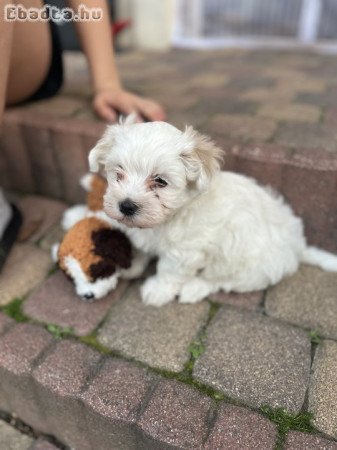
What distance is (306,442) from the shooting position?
1325mm

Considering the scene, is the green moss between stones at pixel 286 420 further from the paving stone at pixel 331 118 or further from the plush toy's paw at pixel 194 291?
the paving stone at pixel 331 118

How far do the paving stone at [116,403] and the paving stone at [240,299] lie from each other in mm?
495

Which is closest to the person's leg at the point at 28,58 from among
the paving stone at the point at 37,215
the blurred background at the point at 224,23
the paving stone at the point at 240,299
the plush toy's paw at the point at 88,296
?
the paving stone at the point at 37,215

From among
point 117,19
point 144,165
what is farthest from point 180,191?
point 117,19

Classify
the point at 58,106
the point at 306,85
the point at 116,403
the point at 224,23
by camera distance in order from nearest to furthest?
the point at 116,403, the point at 58,106, the point at 306,85, the point at 224,23

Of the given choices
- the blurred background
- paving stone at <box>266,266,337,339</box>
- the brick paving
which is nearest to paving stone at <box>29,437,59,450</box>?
the brick paving

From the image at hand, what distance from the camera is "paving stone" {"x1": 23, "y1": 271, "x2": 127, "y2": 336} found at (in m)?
1.75

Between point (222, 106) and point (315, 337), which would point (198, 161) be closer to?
point (315, 337)

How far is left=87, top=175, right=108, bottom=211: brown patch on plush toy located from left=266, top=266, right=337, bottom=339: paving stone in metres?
0.88

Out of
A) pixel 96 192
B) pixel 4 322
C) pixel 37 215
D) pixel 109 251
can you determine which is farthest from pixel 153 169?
pixel 37 215

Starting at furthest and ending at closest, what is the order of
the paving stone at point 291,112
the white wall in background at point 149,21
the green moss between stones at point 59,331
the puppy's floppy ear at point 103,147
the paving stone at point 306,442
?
the white wall in background at point 149,21 → the paving stone at point 291,112 → the green moss between stones at point 59,331 → the puppy's floppy ear at point 103,147 → the paving stone at point 306,442

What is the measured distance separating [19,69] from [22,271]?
3.49 ft

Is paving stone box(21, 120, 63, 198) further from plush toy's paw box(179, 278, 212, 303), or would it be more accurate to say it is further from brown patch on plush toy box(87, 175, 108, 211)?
plush toy's paw box(179, 278, 212, 303)

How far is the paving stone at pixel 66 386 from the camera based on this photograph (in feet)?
4.88
